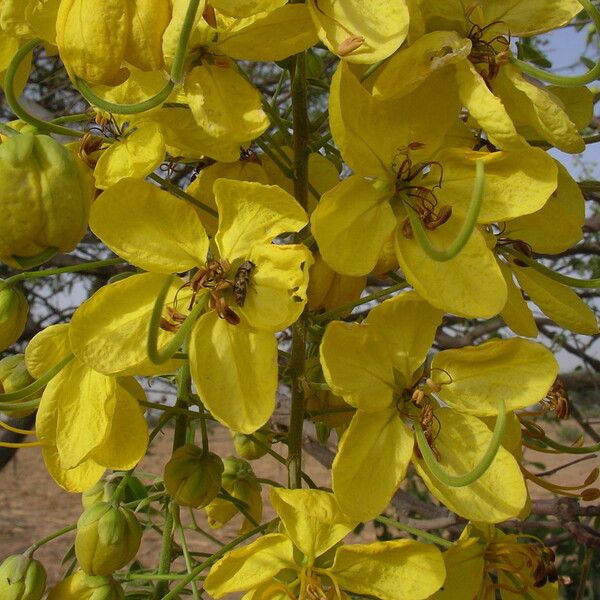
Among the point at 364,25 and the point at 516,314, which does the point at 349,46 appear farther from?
the point at 516,314

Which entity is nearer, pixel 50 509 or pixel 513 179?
pixel 513 179

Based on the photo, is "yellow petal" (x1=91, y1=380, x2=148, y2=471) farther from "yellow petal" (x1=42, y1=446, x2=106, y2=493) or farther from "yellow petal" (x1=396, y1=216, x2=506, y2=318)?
"yellow petal" (x1=396, y1=216, x2=506, y2=318)

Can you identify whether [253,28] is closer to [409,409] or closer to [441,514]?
[409,409]

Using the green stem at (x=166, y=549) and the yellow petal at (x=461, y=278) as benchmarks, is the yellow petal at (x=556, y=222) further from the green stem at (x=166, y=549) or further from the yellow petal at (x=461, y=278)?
the green stem at (x=166, y=549)

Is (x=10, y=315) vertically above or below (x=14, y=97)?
below

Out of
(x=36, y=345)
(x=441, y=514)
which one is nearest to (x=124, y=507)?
(x=36, y=345)

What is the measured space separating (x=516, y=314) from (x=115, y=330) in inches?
19.3

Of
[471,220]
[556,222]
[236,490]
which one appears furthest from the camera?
[236,490]

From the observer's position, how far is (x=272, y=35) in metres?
0.84

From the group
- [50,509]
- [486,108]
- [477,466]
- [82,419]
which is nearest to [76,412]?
[82,419]

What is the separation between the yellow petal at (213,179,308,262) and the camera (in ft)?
2.90

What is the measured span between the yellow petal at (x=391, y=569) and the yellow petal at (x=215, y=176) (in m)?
0.42

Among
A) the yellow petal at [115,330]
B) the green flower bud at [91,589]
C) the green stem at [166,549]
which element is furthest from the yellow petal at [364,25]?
the green flower bud at [91,589]

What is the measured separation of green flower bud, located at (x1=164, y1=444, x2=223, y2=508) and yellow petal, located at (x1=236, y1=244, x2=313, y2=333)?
279 millimetres
